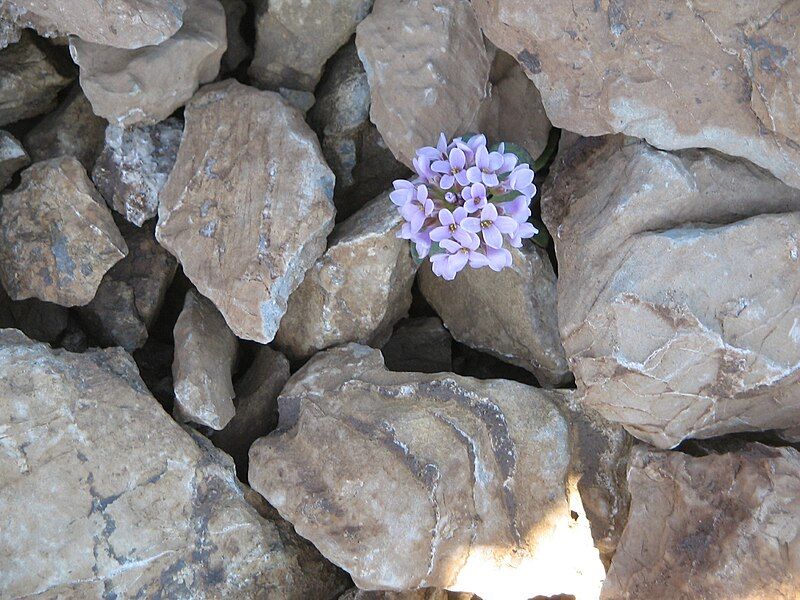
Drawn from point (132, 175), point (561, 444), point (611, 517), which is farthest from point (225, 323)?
point (611, 517)

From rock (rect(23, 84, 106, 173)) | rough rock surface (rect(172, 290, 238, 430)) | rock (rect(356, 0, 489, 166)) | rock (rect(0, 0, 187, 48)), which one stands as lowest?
rough rock surface (rect(172, 290, 238, 430))

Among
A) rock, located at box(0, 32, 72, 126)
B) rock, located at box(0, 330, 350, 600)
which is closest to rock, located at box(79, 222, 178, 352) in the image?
rock, located at box(0, 330, 350, 600)

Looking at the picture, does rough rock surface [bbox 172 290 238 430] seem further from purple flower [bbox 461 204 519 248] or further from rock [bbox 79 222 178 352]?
purple flower [bbox 461 204 519 248]

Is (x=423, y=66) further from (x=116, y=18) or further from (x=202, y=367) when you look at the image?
(x=202, y=367)

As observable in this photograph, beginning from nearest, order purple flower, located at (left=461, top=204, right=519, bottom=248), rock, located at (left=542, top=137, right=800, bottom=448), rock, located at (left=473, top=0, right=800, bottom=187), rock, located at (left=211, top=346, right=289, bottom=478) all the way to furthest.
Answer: rock, located at (left=473, top=0, right=800, bottom=187) → rock, located at (left=542, top=137, right=800, bottom=448) → purple flower, located at (left=461, top=204, right=519, bottom=248) → rock, located at (left=211, top=346, right=289, bottom=478)

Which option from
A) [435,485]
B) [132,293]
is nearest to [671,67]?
[435,485]

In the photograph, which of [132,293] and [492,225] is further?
[132,293]

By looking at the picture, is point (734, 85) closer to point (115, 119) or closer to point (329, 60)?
point (329, 60)
